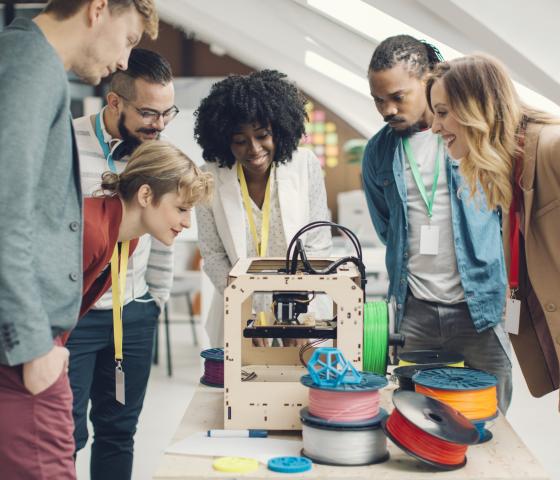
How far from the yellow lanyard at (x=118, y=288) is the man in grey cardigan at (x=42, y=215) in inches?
19.5

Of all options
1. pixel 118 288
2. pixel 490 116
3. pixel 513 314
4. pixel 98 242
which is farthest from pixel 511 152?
pixel 118 288

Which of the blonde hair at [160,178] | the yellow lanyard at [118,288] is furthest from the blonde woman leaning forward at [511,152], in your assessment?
the yellow lanyard at [118,288]

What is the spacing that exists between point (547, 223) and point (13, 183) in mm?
1173

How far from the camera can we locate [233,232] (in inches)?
98.7

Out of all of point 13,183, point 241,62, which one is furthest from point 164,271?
point 241,62

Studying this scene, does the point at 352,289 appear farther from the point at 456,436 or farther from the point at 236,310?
the point at 456,436

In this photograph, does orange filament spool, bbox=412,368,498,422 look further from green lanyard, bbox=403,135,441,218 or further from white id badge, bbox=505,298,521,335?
green lanyard, bbox=403,135,441,218

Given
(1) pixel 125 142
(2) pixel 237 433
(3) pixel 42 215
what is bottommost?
(2) pixel 237 433

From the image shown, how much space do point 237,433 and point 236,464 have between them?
19 cm

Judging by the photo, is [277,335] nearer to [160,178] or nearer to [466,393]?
[466,393]

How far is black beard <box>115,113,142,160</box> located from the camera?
7.77ft

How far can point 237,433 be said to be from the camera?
68.0 inches

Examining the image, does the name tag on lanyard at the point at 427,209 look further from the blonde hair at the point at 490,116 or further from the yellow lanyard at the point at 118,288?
the yellow lanyard at the point at 118,288

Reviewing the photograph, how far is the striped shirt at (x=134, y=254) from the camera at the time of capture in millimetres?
2316
